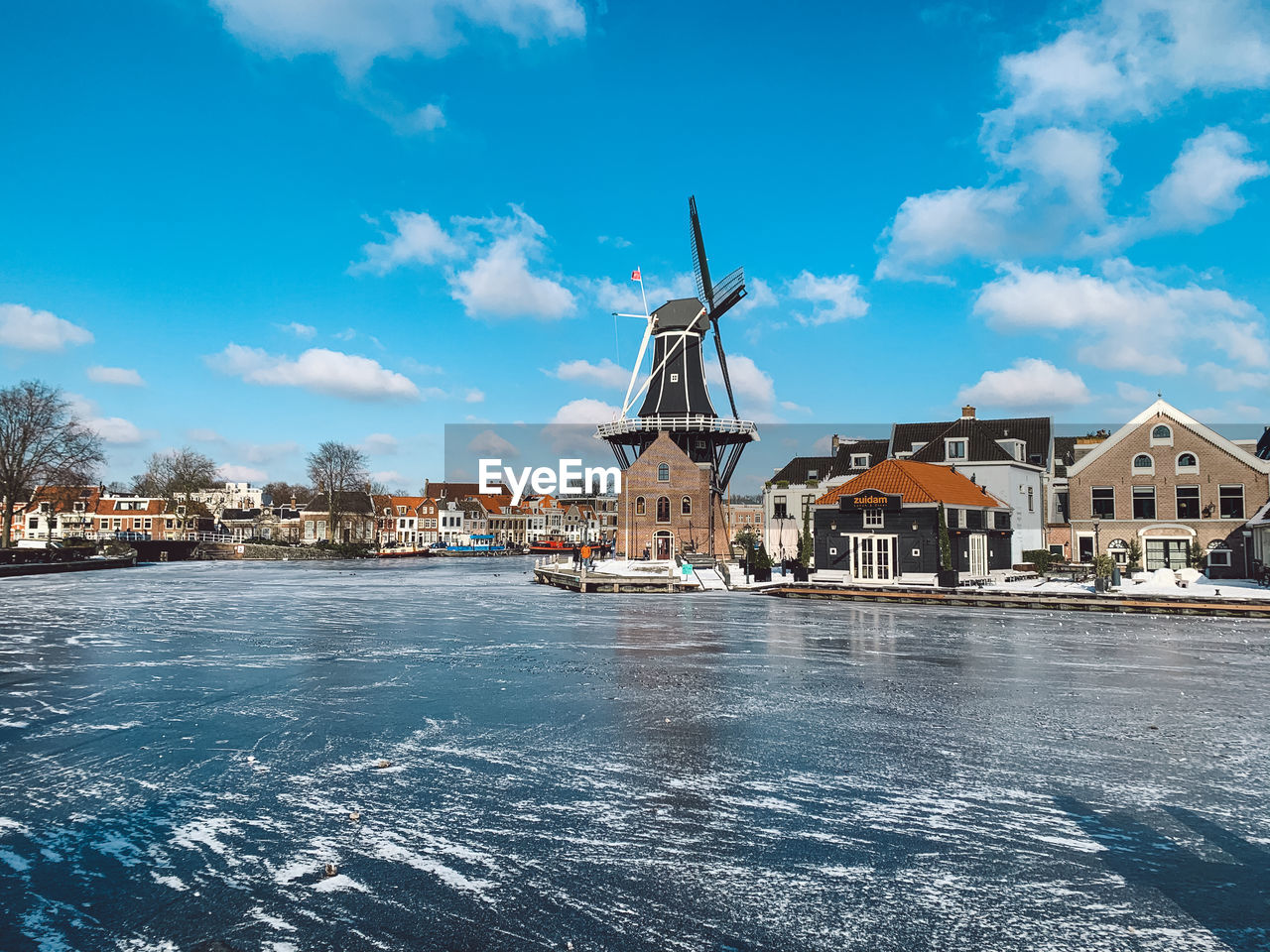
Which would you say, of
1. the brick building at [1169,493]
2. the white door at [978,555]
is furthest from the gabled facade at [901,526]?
the brick building at [1169,493]

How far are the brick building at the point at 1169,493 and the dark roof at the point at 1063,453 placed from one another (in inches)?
475

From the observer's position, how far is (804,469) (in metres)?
59.8

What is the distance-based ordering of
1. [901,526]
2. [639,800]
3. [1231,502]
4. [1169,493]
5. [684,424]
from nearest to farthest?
[639,800]
[901,526]
[1231,502]
[1169,493]
[684,424]

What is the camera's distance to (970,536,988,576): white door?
121ft

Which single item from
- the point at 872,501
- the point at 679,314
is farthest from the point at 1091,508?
Answer: the point at 679,314

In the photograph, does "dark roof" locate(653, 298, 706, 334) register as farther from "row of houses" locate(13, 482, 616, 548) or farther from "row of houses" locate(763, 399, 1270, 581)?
"row of houses" locate(13, 482, 616, 548)

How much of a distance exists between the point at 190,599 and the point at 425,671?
24.1m

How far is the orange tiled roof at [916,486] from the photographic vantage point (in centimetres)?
3562

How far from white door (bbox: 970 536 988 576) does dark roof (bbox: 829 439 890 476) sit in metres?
16.8

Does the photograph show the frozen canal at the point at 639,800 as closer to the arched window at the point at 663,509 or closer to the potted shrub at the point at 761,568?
the potted shrub at the point at 761,568

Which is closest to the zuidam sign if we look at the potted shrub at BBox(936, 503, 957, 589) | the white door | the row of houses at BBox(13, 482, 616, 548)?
the potted shrub at BBox(936, 503, 957, 589)

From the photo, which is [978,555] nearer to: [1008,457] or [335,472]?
[1008,457]

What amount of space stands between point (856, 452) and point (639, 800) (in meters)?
50.2

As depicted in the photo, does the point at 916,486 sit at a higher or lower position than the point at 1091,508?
higher
